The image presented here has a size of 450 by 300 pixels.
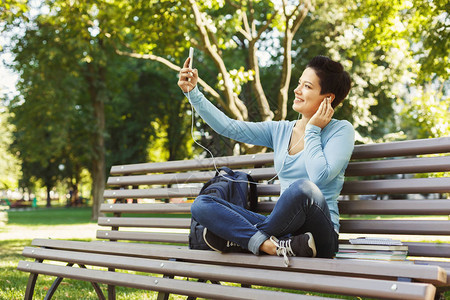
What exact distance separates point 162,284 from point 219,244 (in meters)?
0.42

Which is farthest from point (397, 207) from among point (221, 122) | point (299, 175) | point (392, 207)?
point (221, 122)

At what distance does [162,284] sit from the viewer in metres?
3.12

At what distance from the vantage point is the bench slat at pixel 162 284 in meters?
2.67

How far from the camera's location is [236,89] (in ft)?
38.7

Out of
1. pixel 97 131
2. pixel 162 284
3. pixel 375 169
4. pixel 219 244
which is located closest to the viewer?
pixel 219 244

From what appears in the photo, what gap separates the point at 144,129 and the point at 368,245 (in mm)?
30077

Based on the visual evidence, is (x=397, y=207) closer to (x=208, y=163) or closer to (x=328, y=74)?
(x=328, y=74)

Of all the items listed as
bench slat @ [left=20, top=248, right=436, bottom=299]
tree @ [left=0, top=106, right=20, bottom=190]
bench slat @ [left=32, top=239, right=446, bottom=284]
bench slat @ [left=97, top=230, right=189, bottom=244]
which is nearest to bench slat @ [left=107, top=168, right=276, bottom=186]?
bench slat @ [left=97, top=230, right=189, bottom=244]

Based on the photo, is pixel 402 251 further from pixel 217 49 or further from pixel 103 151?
pixel 103 151

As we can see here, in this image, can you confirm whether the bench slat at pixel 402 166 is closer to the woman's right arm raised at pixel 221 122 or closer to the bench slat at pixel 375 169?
the bench slat at pixel 375 169

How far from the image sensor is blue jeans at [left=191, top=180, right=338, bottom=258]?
109 inches

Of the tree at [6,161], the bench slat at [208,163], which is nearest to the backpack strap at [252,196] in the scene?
the bench slat at [208,163]

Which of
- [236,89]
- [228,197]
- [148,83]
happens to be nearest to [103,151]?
[148,83]

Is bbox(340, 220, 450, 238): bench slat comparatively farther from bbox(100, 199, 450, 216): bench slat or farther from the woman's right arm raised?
the woman's right arm raised
